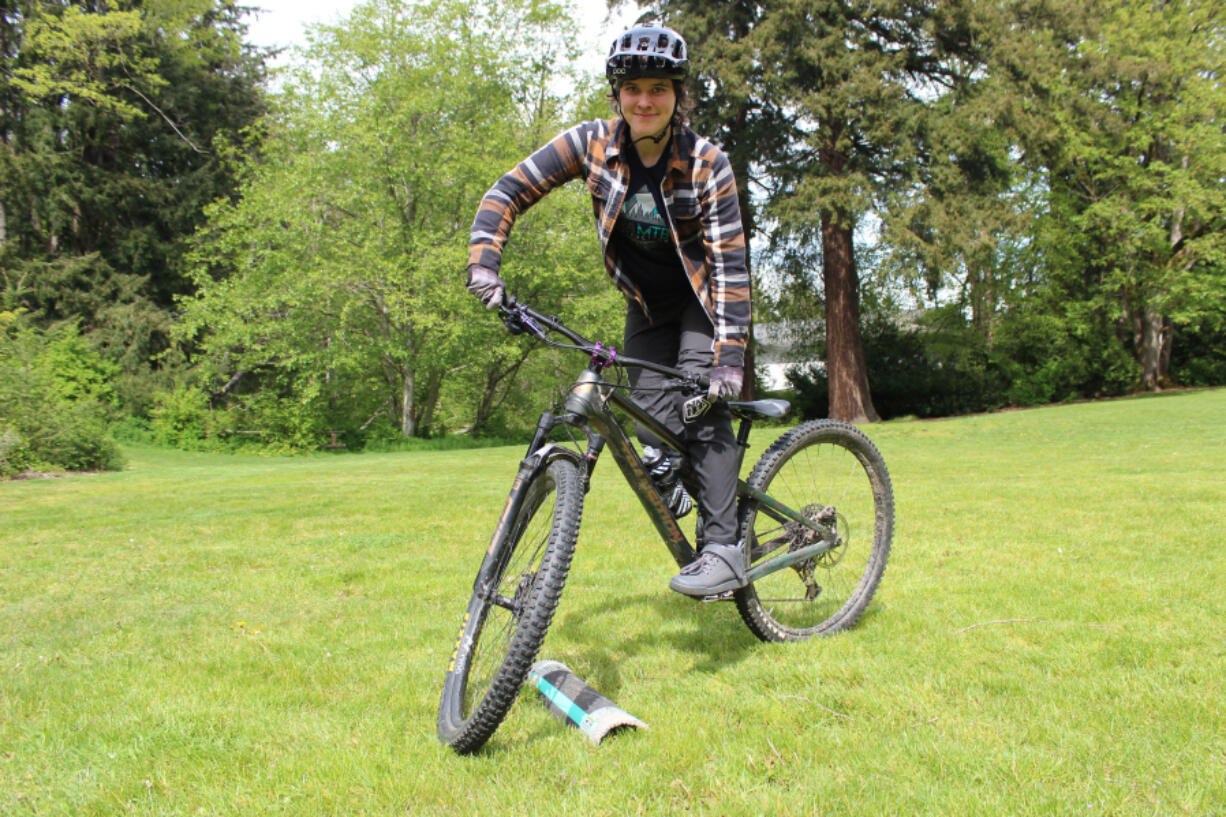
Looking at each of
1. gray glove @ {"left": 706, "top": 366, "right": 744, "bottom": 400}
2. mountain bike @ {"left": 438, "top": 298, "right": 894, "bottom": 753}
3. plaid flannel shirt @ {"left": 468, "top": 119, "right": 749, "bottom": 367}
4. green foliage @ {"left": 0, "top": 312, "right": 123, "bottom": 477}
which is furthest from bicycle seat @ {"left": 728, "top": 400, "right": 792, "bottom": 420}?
green foliage @ {"left": 0, "top": 312, "right": 123, "bottom": 477}

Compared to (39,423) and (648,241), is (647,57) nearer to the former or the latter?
(648,241)

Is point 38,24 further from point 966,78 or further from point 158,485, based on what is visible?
point 966,78

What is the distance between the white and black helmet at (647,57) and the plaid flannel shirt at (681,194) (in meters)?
0.23

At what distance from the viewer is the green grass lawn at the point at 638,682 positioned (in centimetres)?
234

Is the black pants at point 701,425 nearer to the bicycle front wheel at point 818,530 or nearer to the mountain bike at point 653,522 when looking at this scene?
the mountain bike at point 653,522

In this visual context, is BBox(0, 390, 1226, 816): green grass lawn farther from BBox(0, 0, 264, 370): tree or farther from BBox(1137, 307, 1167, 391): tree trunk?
BBox(1137, 307, 1167, 391): tree trunk

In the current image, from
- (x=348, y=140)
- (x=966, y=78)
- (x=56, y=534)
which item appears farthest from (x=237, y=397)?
(x=966, y=78)

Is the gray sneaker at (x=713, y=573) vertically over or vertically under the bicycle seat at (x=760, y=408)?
under

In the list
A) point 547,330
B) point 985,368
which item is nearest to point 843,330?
point 985,368

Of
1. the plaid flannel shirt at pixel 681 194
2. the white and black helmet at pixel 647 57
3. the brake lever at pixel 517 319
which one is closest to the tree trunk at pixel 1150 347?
the plaid flannel shirt at pixel 681 194

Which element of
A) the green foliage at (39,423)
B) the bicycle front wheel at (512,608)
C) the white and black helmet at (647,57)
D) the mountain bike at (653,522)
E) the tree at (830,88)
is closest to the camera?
the bicycle front wheel at (512,608)

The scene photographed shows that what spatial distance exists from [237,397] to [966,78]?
2373 centimetres

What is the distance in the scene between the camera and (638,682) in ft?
10.6

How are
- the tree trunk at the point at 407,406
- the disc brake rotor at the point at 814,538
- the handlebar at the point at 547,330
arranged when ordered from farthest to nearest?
the tree trunk at the point at 407,406 → the disc brake rotor at the point at 814,538 → the handlebar at the point at 547,330
